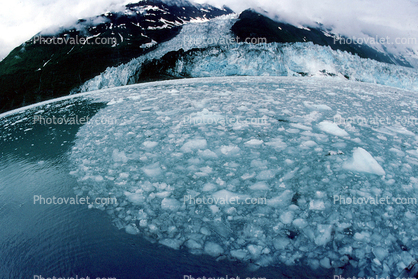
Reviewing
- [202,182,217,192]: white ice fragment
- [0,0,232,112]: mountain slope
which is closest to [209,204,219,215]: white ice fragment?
[202,182,217,192]: white ice fragment

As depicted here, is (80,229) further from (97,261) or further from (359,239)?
(359,239)

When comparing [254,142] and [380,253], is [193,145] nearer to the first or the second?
[254,142]

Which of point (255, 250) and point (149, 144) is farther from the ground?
point (255, 250)

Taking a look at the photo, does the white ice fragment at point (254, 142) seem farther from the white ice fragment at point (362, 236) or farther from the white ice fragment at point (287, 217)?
the white ice fragment at point (362, 236)

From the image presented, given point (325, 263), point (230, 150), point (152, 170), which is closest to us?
point (325, 263)

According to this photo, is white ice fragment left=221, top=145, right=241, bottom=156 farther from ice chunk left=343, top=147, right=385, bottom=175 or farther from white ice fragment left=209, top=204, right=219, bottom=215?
ice chunk left=343, top=147, right=385, bottom=175

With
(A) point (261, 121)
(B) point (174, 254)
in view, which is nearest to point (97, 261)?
(B) point (174, 254)

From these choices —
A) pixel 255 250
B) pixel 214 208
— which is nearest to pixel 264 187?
pixel 214 208
